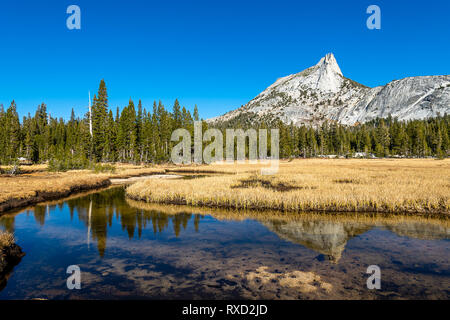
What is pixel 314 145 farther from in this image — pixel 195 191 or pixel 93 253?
pixel 93 253

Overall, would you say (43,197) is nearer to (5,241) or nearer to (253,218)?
(5,241)

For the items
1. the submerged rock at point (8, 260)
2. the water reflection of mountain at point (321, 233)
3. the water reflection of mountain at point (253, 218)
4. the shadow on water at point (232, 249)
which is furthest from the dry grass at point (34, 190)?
the water reflection of mountain at point (321, 233)

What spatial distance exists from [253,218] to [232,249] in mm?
5984

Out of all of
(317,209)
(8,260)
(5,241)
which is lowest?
(8,260)

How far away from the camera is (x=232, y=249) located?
12039 mm

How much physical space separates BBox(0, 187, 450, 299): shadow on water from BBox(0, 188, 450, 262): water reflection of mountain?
6 cm

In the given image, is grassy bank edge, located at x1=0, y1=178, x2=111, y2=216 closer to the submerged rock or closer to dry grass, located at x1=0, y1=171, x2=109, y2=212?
dry grass, located at x1=0, y1=171, x2=109, y2=212

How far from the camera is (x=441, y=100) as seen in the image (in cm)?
18512

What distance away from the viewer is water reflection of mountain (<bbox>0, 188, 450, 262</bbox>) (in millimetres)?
13195

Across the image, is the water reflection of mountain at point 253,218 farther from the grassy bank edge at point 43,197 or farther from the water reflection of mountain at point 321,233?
the grassy bank edge at point 43,197

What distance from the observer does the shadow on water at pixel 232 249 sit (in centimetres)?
825

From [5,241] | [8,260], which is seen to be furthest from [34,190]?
[8,260]

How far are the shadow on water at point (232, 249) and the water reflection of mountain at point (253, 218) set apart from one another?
0.06 meters
